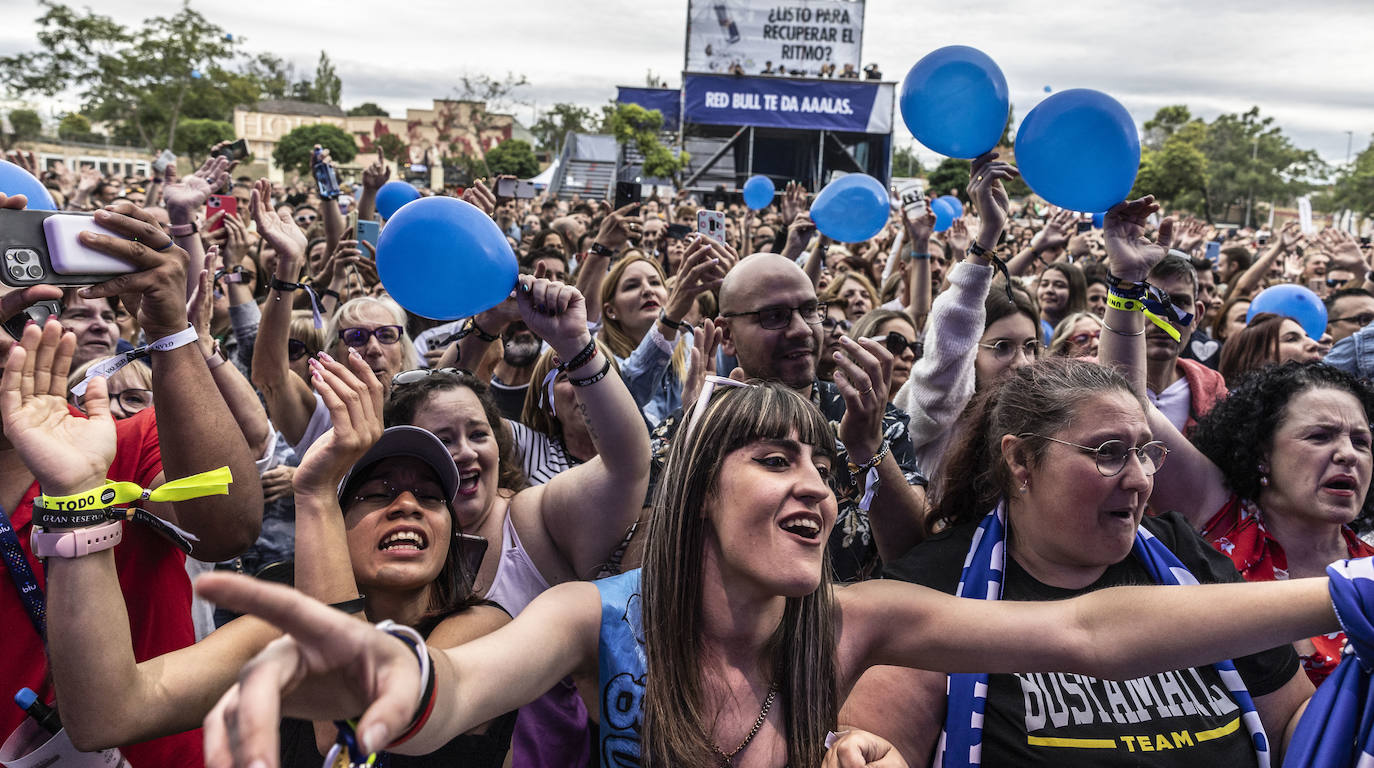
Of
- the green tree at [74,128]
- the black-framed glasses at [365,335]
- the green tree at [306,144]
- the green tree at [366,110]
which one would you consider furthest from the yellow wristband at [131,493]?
the green tree at [366,110]

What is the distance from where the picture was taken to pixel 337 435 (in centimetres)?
192

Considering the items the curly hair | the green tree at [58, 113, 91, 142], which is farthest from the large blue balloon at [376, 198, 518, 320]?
the green tree at [58, 113, 91, 142]

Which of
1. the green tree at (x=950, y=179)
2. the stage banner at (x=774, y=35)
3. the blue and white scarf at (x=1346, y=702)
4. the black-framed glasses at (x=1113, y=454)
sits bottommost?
the blue and white scarf at (x=1346, y=702)

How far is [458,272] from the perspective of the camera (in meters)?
2.52

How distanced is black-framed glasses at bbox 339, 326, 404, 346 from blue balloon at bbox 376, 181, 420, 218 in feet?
7.23

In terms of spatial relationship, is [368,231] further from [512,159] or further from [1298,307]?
[512,159]

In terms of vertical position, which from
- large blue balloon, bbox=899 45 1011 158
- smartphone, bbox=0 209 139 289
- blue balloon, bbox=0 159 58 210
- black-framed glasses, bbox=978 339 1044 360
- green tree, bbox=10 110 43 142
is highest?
green tree, bbox=10 110 43 142

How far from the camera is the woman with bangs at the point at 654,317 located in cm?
335

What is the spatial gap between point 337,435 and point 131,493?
1.24 feet

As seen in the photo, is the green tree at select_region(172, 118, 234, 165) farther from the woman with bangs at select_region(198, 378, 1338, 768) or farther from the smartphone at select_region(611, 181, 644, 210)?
the woman with bangs at select_region(198, 378, 1338, 768)

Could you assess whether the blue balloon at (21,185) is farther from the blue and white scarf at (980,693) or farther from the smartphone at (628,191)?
the smartphone at (628,191)

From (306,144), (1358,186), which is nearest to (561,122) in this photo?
(306,144)

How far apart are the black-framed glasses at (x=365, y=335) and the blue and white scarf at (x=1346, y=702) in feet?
11.0

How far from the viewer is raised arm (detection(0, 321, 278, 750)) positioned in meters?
1.60
